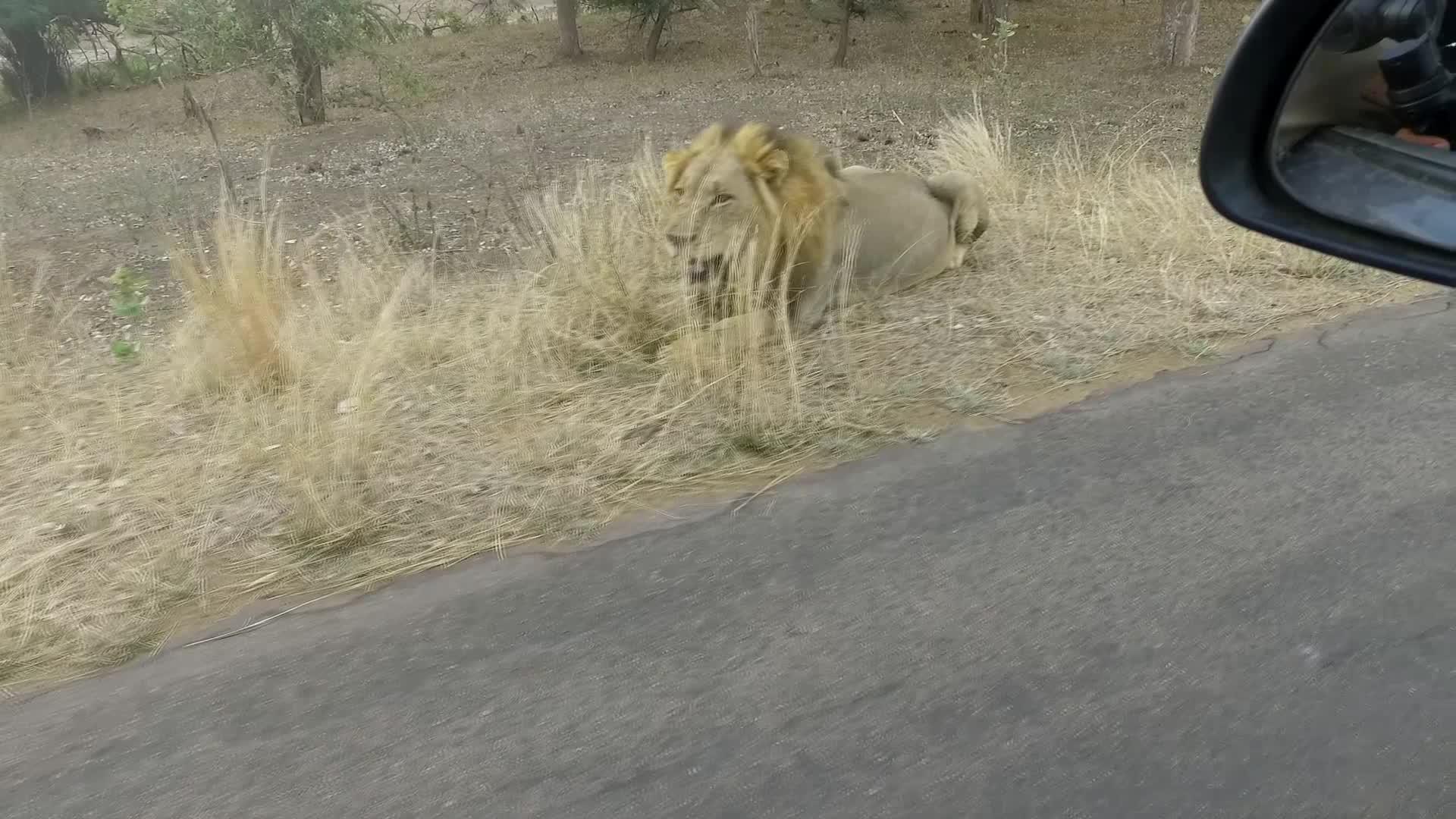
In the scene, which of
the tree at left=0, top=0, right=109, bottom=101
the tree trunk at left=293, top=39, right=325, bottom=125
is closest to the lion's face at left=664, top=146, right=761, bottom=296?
the tree trunk at left=293, top=39, right=325, bottom=125

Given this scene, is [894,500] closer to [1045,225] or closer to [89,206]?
[1045,225]

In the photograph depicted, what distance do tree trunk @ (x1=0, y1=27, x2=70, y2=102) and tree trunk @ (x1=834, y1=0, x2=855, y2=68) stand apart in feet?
49.1

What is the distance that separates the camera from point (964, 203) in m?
7.09

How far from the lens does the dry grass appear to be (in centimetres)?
395

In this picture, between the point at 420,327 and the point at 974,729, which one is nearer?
the point at 974,729

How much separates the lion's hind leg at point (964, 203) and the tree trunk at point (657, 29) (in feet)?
45.6

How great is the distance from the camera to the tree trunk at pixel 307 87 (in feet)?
45.2

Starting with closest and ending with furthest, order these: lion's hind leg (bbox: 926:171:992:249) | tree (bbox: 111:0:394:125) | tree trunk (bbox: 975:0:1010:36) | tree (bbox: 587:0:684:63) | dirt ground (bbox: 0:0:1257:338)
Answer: lion's hind leg (bbox: 926:171:992:249) → dirt ground (bbox: 0:0:1257:338) → tree (bbox: 111:0:394:125) → tree trunk (bbox: 975:0:1010:36) → tree (bbox: 587:0:684:63)

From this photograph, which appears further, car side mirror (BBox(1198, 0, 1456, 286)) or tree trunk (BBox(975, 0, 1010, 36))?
tree trunk (BBox(975, 0, 1010, 36))

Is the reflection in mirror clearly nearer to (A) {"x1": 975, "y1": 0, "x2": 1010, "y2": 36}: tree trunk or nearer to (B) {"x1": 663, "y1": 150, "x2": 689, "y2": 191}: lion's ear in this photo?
(B) {"x1": 663, "y1": 150, "x2": 689, "y2": 191}: lion's ear

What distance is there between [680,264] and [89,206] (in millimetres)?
7981

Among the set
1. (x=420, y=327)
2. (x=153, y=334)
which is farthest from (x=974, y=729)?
(x=153, y=334)

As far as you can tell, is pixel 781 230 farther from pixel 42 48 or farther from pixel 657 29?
pixel 42 48

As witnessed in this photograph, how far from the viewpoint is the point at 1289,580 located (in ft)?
11.5
